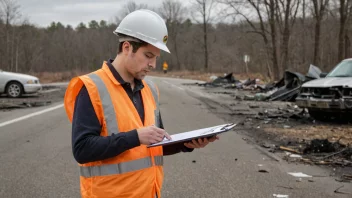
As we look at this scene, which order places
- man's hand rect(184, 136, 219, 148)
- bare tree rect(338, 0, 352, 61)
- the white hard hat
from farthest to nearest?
bare tree rect(338, 0, 352, 61)
man's hand rect(184, 136, 219, 148)
the white hard hat

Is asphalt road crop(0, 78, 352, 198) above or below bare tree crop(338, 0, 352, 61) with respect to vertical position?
below

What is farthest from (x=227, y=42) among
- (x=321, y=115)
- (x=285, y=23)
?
(x=321, y=115)

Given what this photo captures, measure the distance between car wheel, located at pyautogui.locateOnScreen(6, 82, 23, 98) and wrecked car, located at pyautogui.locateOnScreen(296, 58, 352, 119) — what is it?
41.1 ft

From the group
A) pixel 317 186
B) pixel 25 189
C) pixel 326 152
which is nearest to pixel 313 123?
pixel 326 152

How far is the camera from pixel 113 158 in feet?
7.38

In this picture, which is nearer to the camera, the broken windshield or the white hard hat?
the white hard hat

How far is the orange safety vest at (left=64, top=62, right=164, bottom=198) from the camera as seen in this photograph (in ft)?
7.32

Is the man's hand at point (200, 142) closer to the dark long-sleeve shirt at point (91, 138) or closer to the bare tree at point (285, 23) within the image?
the dark long-sleeve shirt at point (91, 138)

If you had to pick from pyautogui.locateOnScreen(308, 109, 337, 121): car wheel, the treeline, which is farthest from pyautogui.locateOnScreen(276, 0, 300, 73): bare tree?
pyautogui.locateOnScreen(308, 109, 337, 121): car wheel

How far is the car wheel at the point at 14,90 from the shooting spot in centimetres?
1916

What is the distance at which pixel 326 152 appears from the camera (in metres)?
7.56

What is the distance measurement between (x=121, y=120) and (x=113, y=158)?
0.20 metres

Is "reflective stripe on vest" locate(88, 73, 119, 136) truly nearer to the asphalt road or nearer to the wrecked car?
the asphalt road

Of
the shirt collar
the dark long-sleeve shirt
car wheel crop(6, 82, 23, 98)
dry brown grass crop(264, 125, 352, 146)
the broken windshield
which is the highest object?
the shirt collar
